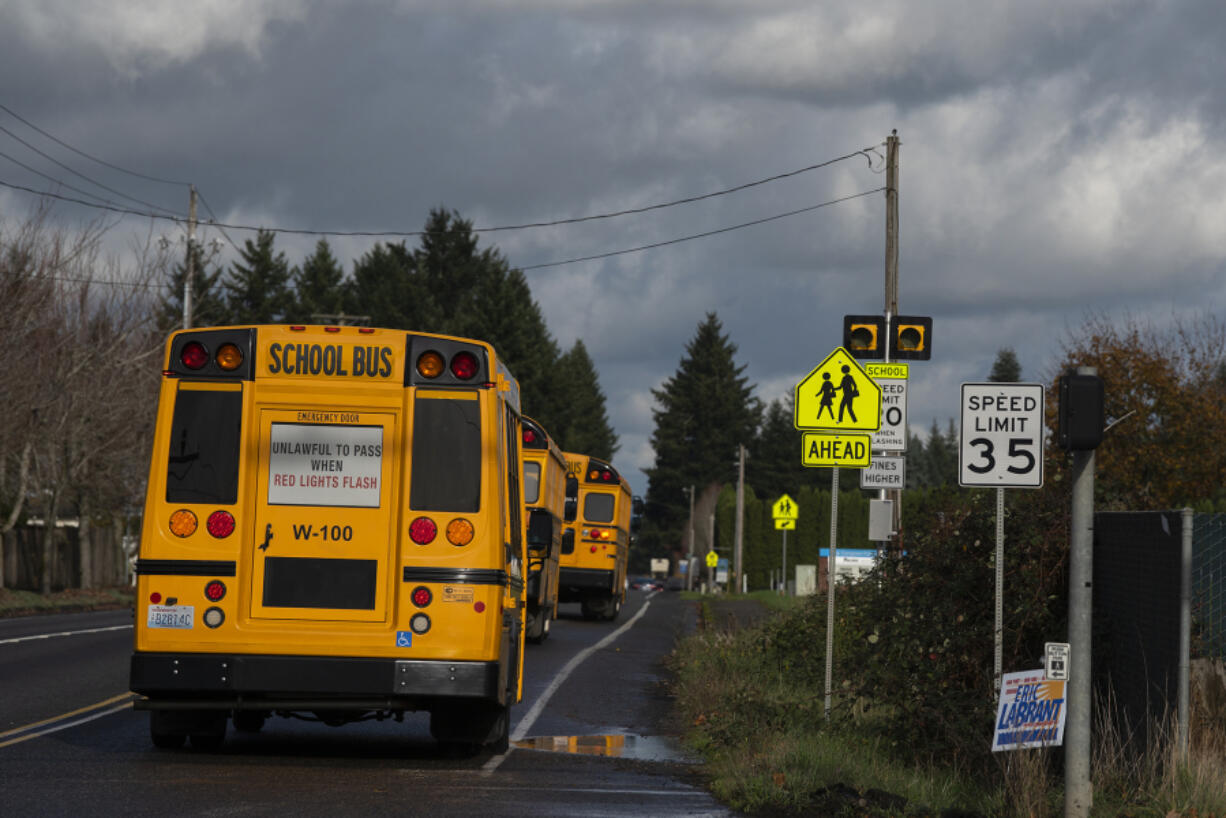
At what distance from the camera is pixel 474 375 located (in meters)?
10.9

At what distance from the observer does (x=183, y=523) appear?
10.6 metres

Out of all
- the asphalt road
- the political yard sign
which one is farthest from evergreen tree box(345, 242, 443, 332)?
the political yard sign

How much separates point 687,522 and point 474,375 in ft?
384

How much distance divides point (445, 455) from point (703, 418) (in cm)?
11309

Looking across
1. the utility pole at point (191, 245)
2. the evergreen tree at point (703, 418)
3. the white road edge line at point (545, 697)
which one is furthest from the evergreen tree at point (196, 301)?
the evergreen tree at point (703, 418)

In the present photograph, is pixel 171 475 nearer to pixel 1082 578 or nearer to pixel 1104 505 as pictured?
pixel 1082 578

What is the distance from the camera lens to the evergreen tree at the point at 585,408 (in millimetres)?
101750

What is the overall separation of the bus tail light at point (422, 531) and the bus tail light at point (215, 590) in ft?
4.12

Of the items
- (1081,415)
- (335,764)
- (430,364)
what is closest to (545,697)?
(335,764)

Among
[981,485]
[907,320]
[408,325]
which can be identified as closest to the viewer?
[981,485]

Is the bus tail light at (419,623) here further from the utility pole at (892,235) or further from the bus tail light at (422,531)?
the utility pole at (892,235)

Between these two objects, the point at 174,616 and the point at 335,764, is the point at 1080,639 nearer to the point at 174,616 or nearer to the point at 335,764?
the point at 335,764

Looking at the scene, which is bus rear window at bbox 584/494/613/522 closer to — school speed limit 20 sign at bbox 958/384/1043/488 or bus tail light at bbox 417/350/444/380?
bus tail light at bbox 417/350/444/380

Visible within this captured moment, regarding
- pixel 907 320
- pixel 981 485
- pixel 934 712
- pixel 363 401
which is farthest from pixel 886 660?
pixel 907 320
